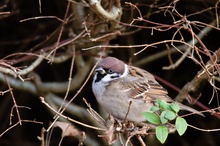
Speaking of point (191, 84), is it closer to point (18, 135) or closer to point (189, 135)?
point (189, 135)

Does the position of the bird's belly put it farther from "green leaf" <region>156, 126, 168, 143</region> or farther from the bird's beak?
"green leaf" <region>156, 126, 168, 143</region>

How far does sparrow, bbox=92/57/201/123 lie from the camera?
2998 millimetres

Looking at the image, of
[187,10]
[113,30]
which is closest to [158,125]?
[113,30]

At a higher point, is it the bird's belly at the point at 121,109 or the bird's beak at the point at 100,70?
the bird's beak at the point at 100,70

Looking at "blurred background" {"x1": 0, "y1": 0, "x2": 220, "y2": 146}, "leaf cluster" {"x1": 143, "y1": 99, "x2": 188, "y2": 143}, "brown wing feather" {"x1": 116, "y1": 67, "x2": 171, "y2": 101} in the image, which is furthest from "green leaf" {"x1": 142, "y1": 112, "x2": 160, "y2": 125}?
"blurred background" {"x1": 0, "y1": 0, "x2": 220, "y2": 146}

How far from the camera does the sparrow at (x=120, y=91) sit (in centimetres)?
300

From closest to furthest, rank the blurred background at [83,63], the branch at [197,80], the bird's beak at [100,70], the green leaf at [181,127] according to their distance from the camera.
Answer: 1. the green leaf at [181,127]
2. the branch at [197,80]
3. the bird's beak at [100,70]
4. the blurred background at [83,63]

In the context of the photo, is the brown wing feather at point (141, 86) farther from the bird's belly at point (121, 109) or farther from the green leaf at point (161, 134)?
the green leaf at point (161, 134)

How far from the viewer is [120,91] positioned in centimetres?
305

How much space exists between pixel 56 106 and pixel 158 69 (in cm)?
109

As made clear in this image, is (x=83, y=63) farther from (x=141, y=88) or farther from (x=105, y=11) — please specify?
(x=105, y=11)

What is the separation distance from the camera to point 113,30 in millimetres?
3217

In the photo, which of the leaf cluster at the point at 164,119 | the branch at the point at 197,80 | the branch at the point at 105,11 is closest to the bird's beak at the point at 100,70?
the branch at the point at 105,11

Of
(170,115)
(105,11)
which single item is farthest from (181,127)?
(105,11)
